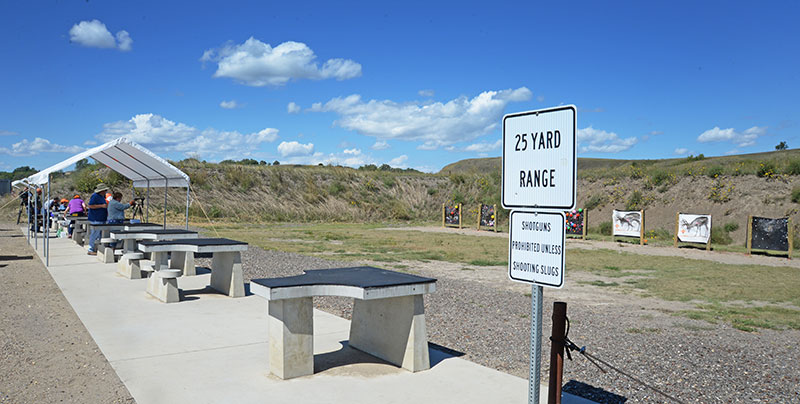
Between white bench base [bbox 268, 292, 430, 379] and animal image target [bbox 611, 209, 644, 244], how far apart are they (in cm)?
1883

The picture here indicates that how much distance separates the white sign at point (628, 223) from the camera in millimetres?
22956

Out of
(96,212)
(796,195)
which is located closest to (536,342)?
(96,212)

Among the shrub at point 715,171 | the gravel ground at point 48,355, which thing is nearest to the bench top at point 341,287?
the gravel ground at point 48,355

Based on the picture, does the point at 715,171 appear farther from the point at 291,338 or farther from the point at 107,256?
the point at 291,338

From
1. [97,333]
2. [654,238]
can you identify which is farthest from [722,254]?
[97,333]

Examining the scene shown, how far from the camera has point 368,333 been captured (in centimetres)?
597

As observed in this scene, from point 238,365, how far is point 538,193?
3.54m

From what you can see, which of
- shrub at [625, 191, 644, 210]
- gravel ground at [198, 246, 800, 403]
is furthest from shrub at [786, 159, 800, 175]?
gravel ground at [198, 246, 800, 403]

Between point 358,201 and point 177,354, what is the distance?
119 ft

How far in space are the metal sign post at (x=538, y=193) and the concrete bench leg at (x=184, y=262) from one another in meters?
9.09

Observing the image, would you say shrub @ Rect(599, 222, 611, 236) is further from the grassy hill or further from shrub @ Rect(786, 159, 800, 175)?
shrub @ Rect(786, 159, 800, 175)

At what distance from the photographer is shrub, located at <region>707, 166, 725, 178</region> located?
102ft

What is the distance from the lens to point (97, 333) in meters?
6.66

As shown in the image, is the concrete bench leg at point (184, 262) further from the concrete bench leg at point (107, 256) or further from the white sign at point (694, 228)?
the white sign at point (694, 228)
